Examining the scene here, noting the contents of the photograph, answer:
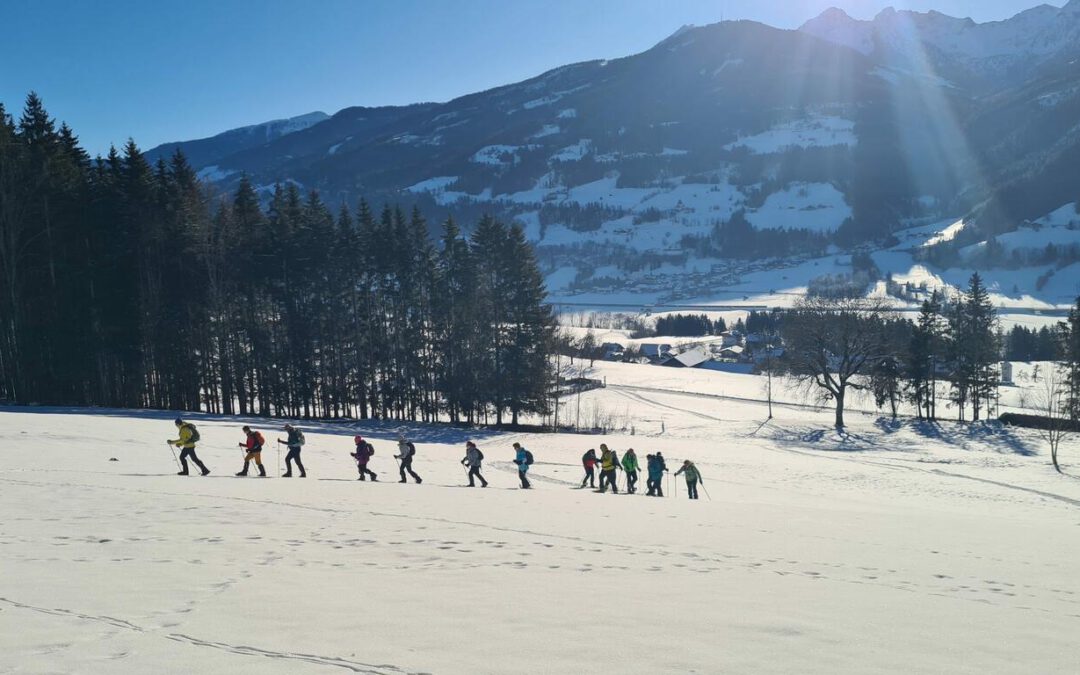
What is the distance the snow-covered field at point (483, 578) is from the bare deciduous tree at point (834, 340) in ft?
104

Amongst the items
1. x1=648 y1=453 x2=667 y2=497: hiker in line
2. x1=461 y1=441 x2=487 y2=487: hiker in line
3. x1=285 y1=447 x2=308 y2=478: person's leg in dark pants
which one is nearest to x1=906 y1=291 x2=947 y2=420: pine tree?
x1=648 y1=453 x2=667 y2=497: hiker in line

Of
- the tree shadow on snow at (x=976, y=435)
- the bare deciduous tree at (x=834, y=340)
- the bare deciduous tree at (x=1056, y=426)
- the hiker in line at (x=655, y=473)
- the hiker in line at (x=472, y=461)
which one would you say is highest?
the bare deciduous tree at (x=834, y=340)

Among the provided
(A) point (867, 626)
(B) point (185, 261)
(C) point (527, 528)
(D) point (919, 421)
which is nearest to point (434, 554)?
(C) point (527, 528)

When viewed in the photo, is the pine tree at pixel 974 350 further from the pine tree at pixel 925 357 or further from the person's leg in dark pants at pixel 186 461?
the person's leg in dark pants at pixel 186 461

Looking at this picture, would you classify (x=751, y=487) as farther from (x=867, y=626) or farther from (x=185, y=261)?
(x=185, y=261)

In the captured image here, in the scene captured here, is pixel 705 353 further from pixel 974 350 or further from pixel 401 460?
pixel 401 460

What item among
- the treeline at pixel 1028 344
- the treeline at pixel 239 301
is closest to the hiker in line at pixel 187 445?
the treeline at pixel 239 301

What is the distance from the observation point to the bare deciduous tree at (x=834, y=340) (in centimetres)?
5344

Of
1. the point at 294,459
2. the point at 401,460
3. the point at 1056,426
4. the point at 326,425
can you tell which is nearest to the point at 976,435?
the point at 1056,426

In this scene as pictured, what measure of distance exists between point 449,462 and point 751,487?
40.0 ft

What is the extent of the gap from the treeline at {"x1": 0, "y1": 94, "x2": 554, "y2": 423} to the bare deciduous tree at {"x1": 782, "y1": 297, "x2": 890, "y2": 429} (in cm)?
2093

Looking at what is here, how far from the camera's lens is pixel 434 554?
10945mm

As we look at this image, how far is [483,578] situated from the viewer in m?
9.55

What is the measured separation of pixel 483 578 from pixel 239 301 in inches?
1616
